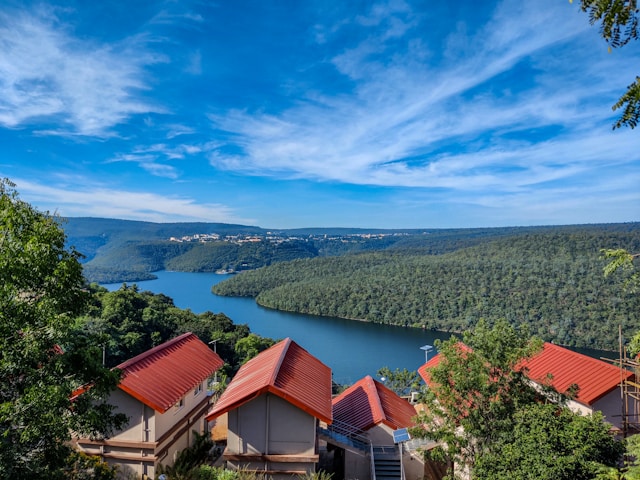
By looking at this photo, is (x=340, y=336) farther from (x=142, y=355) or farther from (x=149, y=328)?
(x=142, y=355)

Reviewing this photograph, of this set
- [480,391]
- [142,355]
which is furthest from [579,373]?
[142,355]

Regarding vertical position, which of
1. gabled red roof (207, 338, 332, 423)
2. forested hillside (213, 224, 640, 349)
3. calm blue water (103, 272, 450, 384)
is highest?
gabled red roof (207, 338, 332, 423)

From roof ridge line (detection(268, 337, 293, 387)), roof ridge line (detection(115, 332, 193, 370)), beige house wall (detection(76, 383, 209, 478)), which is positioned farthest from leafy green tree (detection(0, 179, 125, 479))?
roof ridge line (detection(268, 337, 293, 387))

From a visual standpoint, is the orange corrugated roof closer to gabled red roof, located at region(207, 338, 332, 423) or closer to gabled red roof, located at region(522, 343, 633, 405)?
gabled red roof, located at region(522, 343, 633, 405)

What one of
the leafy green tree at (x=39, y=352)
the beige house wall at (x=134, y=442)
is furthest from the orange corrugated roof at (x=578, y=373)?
the leafy green tree at (x=39, y=352)

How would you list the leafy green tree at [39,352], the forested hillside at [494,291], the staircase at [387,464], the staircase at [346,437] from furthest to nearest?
1. the forested hillside at [494,291]
2. the staircase at [346,437]
3. the staircase at [387,464]
4. the leafy green tree at [39,352]

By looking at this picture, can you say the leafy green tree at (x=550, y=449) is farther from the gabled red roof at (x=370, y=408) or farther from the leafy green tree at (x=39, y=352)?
the leafy green tree at (x=39, y=352)
